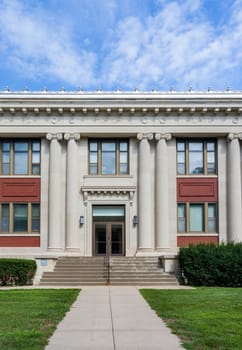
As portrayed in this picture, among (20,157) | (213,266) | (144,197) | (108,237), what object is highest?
(20,157)

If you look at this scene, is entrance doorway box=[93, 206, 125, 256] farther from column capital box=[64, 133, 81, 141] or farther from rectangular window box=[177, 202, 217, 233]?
column capital box=[64, 133, 81, 141]

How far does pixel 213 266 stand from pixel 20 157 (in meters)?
14.7

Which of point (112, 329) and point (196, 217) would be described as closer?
point (112, 329)

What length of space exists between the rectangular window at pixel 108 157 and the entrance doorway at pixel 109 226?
7.81ft

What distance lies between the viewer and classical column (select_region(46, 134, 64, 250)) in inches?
1264

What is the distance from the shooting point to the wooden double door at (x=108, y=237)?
3316cm

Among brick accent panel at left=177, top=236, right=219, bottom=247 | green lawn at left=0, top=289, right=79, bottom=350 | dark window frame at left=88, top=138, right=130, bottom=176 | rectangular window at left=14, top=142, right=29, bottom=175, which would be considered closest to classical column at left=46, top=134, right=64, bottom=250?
rectangular window at left=14, top=142, right=29, bottom=175

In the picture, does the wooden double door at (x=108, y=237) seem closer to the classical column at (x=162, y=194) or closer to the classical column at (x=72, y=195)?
the classical column at (x=72, y=195)

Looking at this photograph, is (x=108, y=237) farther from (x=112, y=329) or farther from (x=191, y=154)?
(x=112, y=329)

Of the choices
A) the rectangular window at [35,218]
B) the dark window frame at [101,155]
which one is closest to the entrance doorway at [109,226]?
the dark window frame at [101,155]

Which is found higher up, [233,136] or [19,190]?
[233,136]

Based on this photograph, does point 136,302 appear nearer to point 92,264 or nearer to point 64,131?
point 92,264

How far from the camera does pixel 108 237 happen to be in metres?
33.3

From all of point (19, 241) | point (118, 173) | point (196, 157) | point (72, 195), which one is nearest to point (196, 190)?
point (196, 157)
